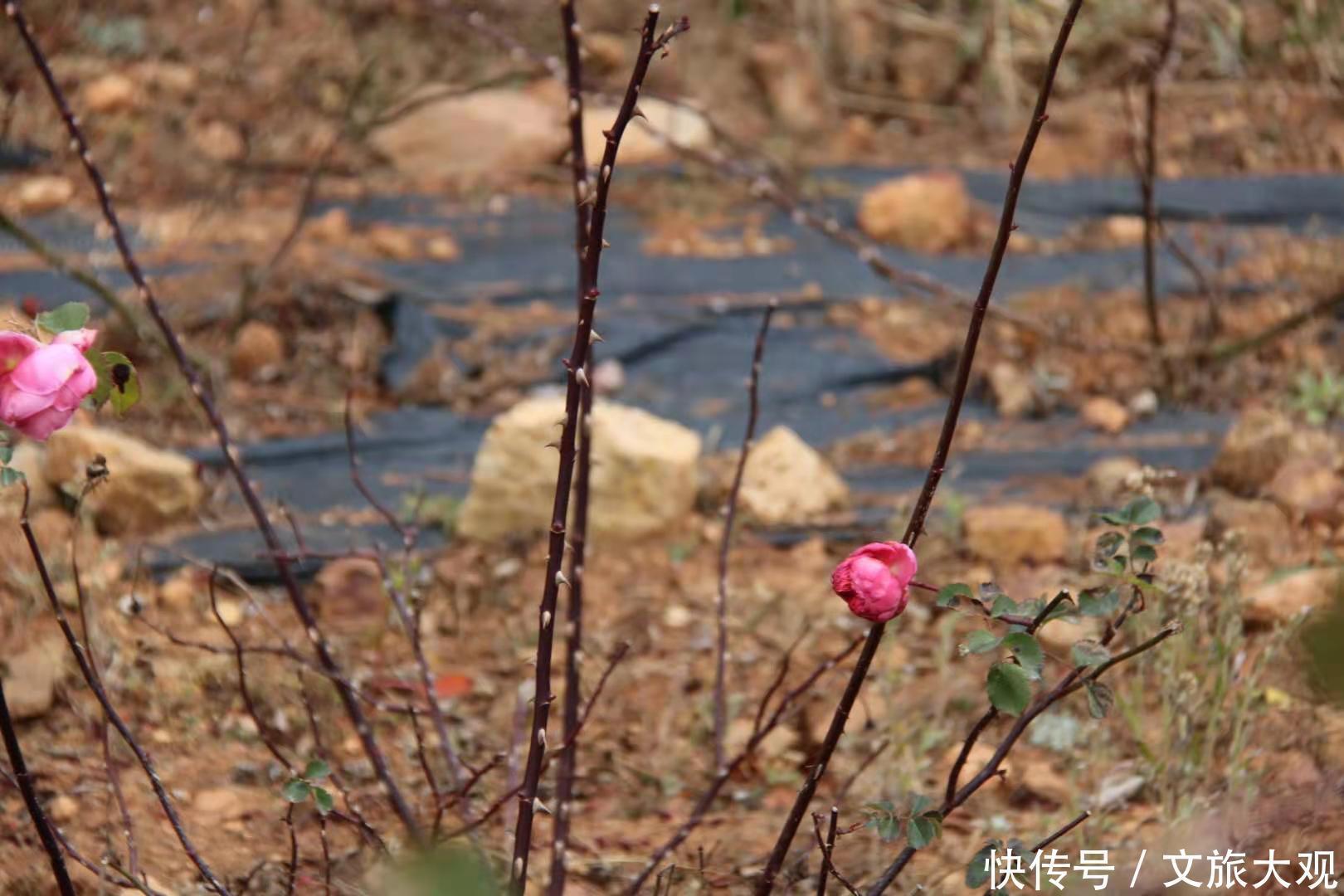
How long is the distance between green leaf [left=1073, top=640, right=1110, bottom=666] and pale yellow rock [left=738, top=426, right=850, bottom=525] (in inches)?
81.3

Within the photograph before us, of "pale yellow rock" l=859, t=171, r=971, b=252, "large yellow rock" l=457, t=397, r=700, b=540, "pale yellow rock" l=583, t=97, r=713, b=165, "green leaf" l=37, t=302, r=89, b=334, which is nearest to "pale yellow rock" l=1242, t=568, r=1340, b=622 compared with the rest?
"large yellow rock" l=457, t=397, r=700, b=540

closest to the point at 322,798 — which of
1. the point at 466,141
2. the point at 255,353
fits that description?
the point at 255,353

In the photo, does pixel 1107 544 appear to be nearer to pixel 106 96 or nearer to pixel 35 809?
pixel 35 809

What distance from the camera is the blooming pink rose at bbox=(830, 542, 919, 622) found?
3.69 feet

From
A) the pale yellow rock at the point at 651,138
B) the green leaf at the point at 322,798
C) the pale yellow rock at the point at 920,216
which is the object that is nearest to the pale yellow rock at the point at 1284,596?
the green leaf at the point at 322,798

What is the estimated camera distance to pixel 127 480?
308 cm

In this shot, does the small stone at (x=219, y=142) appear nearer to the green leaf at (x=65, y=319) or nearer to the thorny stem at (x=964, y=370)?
the green leaf at (x=65, y=319)

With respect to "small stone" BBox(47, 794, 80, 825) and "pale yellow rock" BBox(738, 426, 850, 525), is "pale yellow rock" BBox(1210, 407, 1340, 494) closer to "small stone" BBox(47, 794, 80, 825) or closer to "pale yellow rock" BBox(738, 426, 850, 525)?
"pale yellow rock" BBox(738, 426, 850, 525)

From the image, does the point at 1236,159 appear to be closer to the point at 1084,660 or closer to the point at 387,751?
the point at 387,751

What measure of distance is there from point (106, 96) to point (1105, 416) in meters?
4.09

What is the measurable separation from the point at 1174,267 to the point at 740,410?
5.45 ft

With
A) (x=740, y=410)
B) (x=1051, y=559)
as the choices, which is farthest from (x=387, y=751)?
(x=740, y=410)

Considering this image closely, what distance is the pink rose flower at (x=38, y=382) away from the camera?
111 centimetres

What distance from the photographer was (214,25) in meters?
6.60
